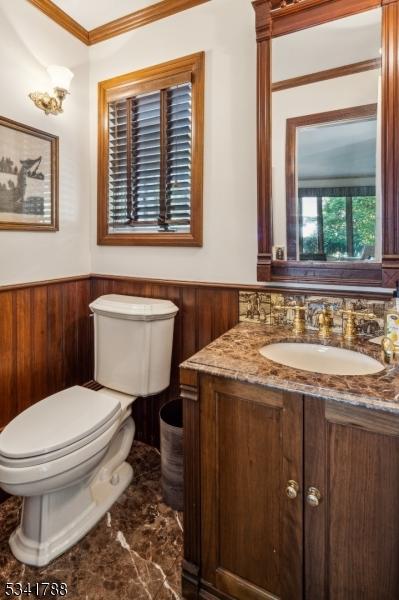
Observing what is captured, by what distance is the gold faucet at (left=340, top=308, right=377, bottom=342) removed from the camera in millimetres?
1338

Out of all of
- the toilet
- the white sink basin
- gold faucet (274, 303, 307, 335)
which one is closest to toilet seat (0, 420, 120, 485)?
the toilet

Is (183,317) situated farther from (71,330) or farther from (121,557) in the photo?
(121,557)

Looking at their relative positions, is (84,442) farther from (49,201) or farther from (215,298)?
(49,201)

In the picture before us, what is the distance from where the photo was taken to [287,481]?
3.30ft

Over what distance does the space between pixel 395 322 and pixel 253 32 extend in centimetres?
142

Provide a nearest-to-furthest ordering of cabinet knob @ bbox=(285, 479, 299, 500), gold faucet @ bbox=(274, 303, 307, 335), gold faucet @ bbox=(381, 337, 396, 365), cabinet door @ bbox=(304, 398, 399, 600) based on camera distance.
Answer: cabinet door @ bbox=(304, 398, 399, 600) < cabinet knob @ bbox=(285, 479, 299, 500) < gold faucet @ bbox=(381, 337, 396, 365) < gold faucet @ bbox=(274, 303, 307, 335)

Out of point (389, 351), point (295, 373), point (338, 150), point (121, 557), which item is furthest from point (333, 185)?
point (121, 557)

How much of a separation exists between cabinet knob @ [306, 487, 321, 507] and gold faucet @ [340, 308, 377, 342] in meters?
0.59

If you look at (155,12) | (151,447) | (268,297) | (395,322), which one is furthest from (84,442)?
(155,12)

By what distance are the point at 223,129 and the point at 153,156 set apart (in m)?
0.44

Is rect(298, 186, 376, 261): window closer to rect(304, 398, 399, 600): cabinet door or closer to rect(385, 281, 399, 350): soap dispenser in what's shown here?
rect(385, 281, 399, 350): soap dispenser

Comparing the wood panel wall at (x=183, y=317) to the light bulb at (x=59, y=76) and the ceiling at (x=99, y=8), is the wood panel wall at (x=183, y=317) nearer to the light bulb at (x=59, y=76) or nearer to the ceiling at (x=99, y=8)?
the light bulb at (x=59, y=76)

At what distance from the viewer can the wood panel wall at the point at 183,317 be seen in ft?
5.73

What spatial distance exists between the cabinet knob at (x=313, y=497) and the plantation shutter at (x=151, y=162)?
52.2 inches
